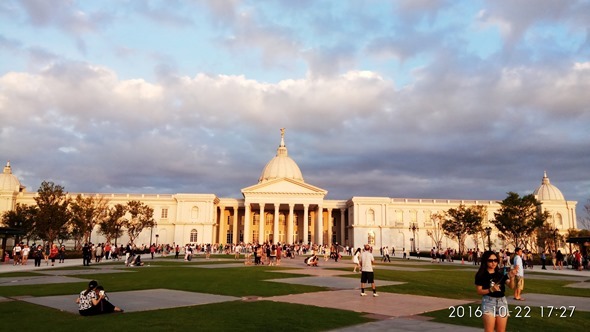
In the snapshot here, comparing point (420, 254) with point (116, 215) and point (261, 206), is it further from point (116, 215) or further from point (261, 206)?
point (116, 215)

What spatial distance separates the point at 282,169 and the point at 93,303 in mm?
98086

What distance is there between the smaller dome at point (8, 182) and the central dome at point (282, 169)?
172 feet

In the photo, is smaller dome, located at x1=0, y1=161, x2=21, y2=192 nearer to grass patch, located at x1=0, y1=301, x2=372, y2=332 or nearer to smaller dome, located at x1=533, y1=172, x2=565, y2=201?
grass patch, located at x1=0, y1=301, x2=372, y2=332

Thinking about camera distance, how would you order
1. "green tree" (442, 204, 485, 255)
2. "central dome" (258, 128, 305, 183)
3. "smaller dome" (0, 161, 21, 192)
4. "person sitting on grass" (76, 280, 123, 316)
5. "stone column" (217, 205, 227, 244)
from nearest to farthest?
1. "person sitting on grass" (76, 280, 123, 316)
2. "green tree" (442, 204, 485, 255)
3. "smaller dome" (0, 161, 21, 192)
4. "stone column" (217, 205, 227, 244)
5. "central dome" (258, 128, 305, 183)

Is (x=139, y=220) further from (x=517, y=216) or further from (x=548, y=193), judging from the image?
(x=548, y=193)

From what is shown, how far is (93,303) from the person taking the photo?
11406mm

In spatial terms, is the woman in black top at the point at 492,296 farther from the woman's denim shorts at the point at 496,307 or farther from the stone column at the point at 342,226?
the stone column at the point at 342,226

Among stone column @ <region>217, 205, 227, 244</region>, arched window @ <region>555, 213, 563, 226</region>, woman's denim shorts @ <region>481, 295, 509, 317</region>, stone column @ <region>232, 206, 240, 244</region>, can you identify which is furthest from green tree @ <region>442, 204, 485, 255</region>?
woman's denim shorts @ <region>481, 295, 509, 317</region>

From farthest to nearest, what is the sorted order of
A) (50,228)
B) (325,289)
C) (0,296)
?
1. (50,228)
2. (325,289)
3. (0,296)

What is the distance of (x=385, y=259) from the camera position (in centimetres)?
5153

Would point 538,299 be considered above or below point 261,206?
below

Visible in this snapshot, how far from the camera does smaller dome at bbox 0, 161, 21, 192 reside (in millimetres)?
93625

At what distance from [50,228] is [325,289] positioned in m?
42.9

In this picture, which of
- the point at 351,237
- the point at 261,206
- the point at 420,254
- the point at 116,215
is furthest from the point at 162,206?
the point at 420,254
